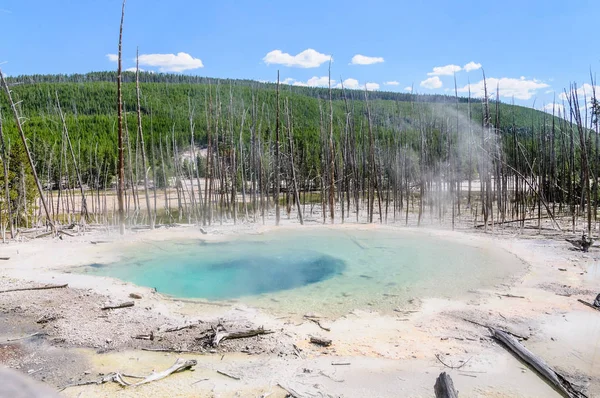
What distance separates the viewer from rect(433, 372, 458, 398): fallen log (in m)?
4.77

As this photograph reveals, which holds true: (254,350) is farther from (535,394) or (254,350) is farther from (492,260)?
(492,260)

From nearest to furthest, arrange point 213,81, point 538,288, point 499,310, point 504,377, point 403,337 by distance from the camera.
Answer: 1. point 504,377
2. point 403,337
3. point 499,310
4. point 538,288
5. point 213,81

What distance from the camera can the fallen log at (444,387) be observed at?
477 cm

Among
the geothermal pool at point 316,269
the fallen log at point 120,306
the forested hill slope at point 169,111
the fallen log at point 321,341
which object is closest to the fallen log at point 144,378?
the fallen log at point 321,341

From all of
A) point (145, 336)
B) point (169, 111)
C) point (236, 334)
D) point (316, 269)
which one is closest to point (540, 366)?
point (236, 334)

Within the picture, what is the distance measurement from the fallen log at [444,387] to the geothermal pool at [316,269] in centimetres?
323

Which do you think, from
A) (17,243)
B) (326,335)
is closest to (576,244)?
(326,335)

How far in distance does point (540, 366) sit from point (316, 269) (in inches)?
272

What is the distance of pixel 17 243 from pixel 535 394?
15.3 m

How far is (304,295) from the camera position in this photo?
9359mm

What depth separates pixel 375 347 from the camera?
6.40m

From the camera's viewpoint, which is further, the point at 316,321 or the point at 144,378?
the point at 316,321

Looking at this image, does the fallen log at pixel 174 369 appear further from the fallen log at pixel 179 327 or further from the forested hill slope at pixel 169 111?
the forested hill slope at pixel 169 111

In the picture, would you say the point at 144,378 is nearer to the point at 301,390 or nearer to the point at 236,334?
the point at 236,334
